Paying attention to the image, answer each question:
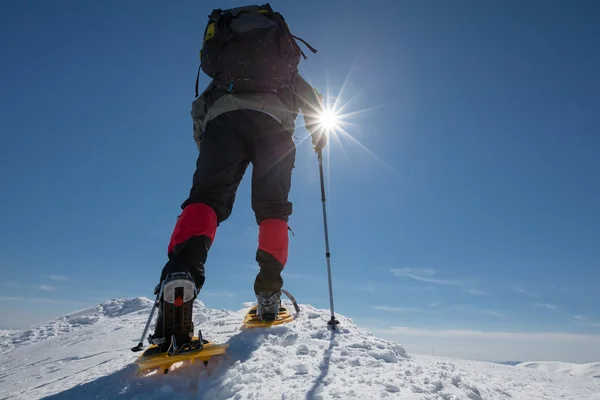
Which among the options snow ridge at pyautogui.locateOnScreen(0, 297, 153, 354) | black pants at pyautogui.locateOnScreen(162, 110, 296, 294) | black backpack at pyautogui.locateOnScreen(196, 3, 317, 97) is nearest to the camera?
black pants at pyautogui.locateOnScreen(162, 110, 296, 294)

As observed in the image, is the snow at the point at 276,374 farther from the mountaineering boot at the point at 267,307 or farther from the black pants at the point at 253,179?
the black pants at the point at 253,179

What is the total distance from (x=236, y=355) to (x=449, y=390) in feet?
4.95

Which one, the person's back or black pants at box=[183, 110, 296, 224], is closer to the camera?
black pants at box=[183, 110, 296, 224]

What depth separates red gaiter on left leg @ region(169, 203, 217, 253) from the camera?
2.79 metres

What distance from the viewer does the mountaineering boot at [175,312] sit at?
243cm

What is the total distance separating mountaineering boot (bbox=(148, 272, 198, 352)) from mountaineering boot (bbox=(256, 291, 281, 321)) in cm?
121

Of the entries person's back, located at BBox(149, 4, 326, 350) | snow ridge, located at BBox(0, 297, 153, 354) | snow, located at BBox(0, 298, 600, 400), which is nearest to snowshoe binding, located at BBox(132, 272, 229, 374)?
snow, located at BBox(0, 298, 600, 400)

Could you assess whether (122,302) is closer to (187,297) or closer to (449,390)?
(187,297)

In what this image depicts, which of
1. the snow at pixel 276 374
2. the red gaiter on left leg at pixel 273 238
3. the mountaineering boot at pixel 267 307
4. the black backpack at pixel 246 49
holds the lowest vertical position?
the snow at pixel 276 374

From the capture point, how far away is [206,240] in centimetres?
285

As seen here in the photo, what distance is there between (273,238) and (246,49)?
1.98 m

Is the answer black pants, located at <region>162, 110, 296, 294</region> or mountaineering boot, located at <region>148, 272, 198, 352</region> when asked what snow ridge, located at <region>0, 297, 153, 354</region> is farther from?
mountaineering boot, located at <region>148, 272, 198, 352</region>

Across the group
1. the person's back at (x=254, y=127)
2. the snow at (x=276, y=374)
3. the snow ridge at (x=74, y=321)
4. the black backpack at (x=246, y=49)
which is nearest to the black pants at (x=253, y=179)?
the person's back at (x=254, y=127)

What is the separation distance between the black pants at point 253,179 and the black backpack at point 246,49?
0.38 m
